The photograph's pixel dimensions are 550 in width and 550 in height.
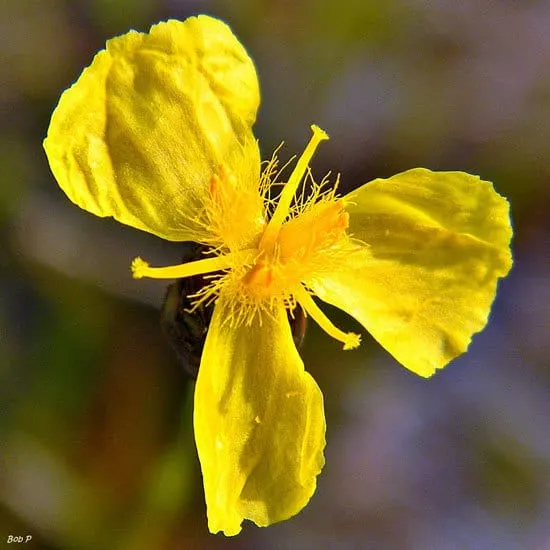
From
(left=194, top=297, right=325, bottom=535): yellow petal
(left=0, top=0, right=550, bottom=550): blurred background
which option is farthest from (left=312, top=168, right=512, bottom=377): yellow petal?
(left=0, top=0, right=550, bottom=550): blurred background

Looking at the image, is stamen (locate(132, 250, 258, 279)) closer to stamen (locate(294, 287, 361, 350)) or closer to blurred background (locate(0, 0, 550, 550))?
stamen (locate(294, 287, 361, 350))

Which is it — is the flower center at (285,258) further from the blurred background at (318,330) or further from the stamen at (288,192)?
the blurred background at (318,330)

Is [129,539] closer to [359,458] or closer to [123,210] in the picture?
[359,458]

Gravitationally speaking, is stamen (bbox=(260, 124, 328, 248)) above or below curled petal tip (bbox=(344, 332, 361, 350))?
above

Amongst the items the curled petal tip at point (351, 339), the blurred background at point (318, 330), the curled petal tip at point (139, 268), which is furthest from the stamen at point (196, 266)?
the blurred background at point (318, 330)

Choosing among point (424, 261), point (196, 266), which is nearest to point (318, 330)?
point (424, 261)

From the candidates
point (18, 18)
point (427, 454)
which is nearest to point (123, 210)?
point (18, 18)
